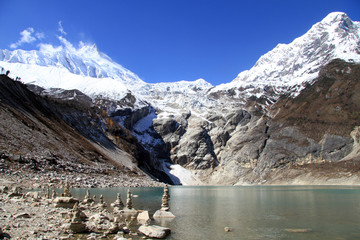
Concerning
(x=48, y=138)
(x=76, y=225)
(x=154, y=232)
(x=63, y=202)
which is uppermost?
(x=48, y=138)

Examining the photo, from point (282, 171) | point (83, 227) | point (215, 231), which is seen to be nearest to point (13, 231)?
point (83, 227)

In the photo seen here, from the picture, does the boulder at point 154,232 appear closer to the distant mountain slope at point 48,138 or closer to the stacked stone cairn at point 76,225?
the stacked stone cairn at point 76,225

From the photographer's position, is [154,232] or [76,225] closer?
[76,225]

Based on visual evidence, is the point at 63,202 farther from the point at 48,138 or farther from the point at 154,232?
the point at 48,138

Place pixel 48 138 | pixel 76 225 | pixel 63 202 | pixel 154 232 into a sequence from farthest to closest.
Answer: pixel 48 138 < pixel 63 202 < pixel 154 232 < pixel 76 225

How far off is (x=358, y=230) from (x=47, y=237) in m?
22.3

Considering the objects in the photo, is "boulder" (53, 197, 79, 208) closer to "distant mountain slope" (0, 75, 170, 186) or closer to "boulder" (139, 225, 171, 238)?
"boulder" (139, 225, 171, 238)

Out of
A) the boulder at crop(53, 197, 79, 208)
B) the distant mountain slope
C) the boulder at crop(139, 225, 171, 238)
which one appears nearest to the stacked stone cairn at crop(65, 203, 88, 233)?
the boulder at crop(139, 225, 171, 238)

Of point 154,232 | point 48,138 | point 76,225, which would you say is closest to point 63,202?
point 76,225

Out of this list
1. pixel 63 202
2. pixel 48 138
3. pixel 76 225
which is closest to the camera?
pixel 76 225

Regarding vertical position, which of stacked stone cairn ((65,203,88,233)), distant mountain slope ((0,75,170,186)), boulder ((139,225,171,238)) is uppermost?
distant mountain slope ((0,75,170,186))

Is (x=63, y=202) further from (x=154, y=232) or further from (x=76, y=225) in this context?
(x=154, y=232)

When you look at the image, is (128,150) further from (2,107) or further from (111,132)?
(2,107)

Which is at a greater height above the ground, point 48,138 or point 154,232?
point 48,138
